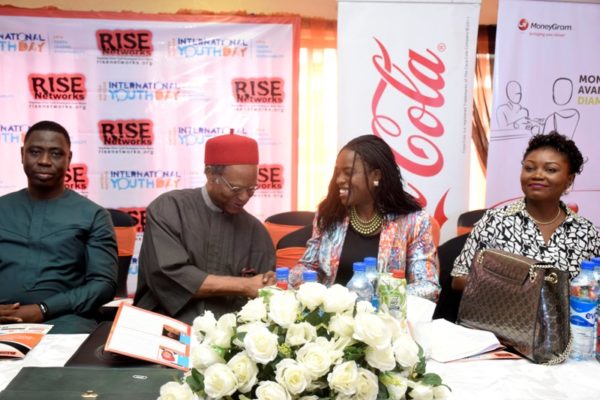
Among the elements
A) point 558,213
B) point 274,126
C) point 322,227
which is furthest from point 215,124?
point 558,213

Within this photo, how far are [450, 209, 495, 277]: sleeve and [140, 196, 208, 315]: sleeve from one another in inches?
43.8

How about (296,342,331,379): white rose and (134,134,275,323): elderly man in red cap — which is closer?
(296,342,331,379): white rose

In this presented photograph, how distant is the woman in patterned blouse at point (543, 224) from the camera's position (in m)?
2.48

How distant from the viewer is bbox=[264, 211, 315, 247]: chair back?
4.02 meters

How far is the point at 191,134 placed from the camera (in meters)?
4.50

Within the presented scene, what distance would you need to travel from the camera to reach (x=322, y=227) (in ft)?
9.09

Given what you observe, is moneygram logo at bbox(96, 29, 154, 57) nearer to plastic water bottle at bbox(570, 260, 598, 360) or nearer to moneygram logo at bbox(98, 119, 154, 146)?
moneygram logo at bbox(98, 119, 154, 146)

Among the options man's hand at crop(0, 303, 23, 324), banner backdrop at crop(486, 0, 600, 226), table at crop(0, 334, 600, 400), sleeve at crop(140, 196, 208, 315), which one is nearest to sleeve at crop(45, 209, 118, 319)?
man's hand at crop(0, 303, 23, 324)

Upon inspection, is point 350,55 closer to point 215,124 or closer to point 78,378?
point 215,124

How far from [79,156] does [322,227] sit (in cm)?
251

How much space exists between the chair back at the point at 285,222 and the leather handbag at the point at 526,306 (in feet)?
7.00

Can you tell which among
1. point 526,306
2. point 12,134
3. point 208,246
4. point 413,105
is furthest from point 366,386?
point 12,134

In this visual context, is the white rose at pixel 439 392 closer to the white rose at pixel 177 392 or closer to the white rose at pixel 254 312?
the white rose at pixel 254 312

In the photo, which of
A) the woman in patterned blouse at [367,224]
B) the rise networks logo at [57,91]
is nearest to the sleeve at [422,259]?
the woman in patterned blouse at [367,224]
